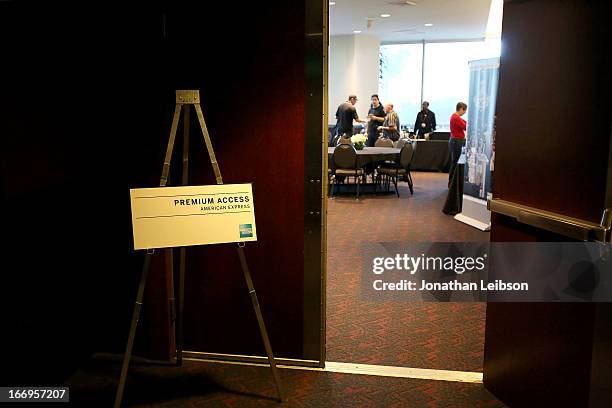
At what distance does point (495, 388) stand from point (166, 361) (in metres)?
1.81

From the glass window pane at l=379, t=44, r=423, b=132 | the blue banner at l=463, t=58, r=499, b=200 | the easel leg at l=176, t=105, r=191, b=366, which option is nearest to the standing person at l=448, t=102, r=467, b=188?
the blue banner at l=463, t=58, r=499, b=200

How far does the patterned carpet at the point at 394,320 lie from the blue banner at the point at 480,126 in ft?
2.35

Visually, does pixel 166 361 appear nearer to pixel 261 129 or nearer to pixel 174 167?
pixel 174 167

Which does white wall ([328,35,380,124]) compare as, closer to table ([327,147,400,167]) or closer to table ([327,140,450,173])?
table ([327,140,450,173])

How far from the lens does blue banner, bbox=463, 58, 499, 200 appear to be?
22.2ft

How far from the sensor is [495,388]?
2883 millimetres

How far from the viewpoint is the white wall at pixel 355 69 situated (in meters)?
14.8

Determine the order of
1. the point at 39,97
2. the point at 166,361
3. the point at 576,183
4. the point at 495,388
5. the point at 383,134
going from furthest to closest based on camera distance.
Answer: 1. the point at 383,134
2. the point at 166,361
3. the point at 39,97
4. the point at 495,388
5. the point at 576,183

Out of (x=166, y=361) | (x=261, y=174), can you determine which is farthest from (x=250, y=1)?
(x=166, y=361)

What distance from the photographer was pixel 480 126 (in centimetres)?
700

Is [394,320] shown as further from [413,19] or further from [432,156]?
[413,19]

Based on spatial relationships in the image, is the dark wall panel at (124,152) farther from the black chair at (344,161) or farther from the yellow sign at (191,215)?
the black chair at (344,161)

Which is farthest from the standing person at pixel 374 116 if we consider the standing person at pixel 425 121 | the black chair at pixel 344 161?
the black chair at pixel 344 161

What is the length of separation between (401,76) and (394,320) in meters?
13.0
